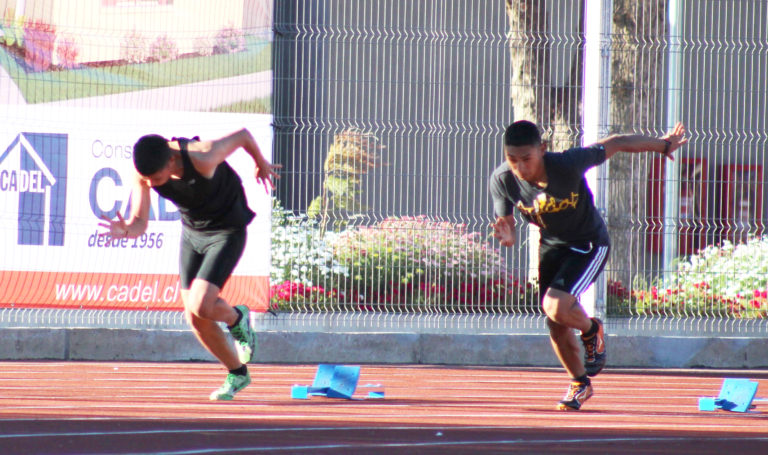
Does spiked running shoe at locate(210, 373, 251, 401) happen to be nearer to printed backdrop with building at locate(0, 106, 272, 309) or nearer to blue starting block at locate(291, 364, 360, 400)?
blue starting block at locate(291, 364, 360, 400)

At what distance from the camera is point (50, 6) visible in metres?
10.0

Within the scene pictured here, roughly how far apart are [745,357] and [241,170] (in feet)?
16.1

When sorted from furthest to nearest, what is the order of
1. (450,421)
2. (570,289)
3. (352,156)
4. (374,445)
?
(352,156), (570,289), (450,421), (374,445)

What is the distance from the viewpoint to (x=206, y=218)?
Answer: 22.0 ft

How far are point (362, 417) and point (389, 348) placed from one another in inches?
157

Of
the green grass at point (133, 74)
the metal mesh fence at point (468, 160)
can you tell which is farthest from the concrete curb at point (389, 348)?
the green grass at point (133, 74)

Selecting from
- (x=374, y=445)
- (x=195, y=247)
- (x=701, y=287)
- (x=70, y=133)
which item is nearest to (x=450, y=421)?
(x=374, y=445)

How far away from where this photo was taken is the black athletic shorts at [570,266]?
6.76m

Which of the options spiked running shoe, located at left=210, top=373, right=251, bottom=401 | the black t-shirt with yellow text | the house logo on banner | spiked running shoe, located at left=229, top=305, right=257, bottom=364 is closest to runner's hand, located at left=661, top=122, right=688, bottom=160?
the black t-shirt with yellow text

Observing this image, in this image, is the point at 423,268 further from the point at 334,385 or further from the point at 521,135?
the point at 521,135

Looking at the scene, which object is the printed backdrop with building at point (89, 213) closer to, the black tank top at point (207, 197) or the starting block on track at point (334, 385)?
the starting block on track at point (334, 385)

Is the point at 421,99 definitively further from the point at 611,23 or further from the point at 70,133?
the point at 70,133

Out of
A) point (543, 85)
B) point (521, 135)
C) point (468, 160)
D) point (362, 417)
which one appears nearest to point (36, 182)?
point (468, 160)

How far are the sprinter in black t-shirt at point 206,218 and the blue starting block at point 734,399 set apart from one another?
289cm
